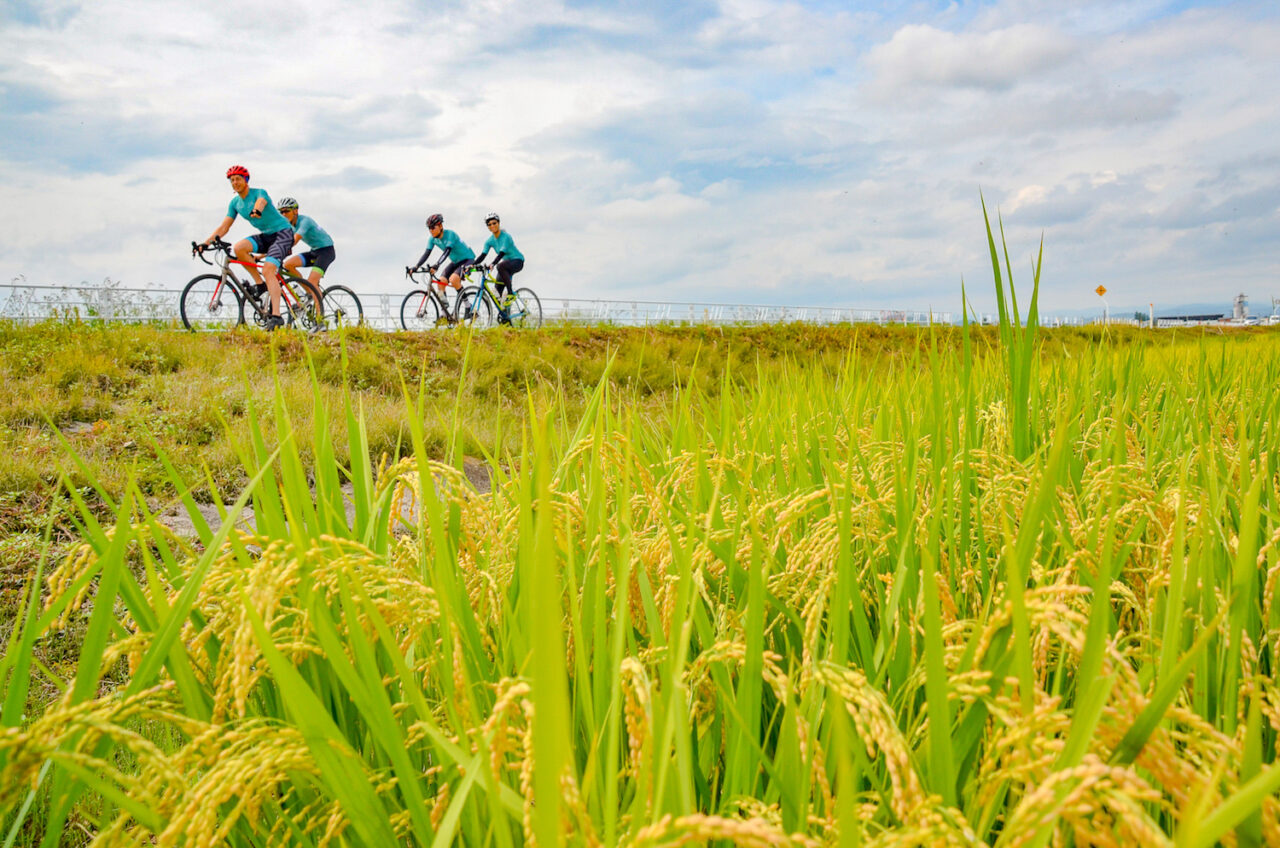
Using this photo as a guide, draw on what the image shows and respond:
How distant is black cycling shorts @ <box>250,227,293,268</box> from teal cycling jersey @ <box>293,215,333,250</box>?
0.52 meters

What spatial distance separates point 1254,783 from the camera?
0.46 metres

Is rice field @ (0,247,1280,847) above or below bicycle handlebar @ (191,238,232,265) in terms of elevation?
below

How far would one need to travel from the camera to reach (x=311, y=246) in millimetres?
11484

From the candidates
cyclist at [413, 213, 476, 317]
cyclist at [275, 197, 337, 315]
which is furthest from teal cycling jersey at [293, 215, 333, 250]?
cyclist at [413, 213, 476, 317]

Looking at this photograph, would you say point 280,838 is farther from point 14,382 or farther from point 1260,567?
point 14,382

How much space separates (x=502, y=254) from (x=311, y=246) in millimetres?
3842

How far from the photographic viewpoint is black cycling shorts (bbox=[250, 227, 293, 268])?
34.6 ft

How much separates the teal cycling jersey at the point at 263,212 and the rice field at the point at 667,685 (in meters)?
10.3

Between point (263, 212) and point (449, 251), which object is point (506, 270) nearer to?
point (449, 251)

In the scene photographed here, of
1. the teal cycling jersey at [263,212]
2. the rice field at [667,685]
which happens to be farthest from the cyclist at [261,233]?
the rice field at [667,685]

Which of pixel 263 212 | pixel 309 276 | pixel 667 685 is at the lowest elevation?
pixel 667 685

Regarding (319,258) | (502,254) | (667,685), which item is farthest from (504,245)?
(667,685)

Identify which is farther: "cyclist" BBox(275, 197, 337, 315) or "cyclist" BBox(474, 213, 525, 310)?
"cyclist" BBox(474, 213, 525, 310)

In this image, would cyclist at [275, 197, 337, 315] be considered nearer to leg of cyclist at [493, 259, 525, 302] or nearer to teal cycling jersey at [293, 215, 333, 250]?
teal cycling jersey at [293, 215, 333, 250]
